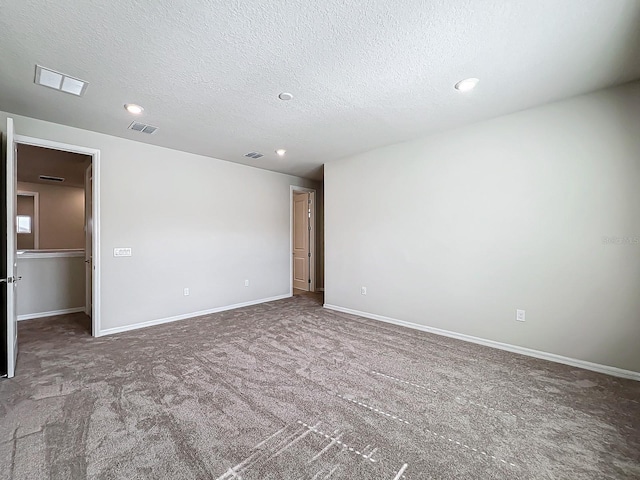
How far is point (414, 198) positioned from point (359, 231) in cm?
109

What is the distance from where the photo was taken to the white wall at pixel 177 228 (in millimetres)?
3779

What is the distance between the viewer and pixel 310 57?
212 cm

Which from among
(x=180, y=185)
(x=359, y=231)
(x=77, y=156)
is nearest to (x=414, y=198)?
(x=359, y=231)

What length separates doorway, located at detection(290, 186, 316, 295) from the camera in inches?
263

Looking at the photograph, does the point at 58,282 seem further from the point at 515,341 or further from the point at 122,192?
the point at 515,341

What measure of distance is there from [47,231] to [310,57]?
8.16 metres

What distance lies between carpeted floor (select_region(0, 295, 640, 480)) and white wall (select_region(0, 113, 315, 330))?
3.24 feet

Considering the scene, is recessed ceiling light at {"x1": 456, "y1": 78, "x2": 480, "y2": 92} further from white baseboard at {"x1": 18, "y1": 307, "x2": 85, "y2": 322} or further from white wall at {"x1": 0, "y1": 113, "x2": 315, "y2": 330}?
white baseboard at {"x1": 18, "y1": 307, "x2": 85, "y2": 322}

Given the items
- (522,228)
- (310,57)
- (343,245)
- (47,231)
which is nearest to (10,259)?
(310,57)

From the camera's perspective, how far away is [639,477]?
1.49m

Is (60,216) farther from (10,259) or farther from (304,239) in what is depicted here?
(304,239)

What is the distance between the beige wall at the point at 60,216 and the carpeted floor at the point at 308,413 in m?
4.79

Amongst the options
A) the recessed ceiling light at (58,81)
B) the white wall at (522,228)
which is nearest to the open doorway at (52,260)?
the recessed ceiling light at (58,81)

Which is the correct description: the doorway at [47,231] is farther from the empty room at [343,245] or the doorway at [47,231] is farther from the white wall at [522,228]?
the white wall at [522,228]
